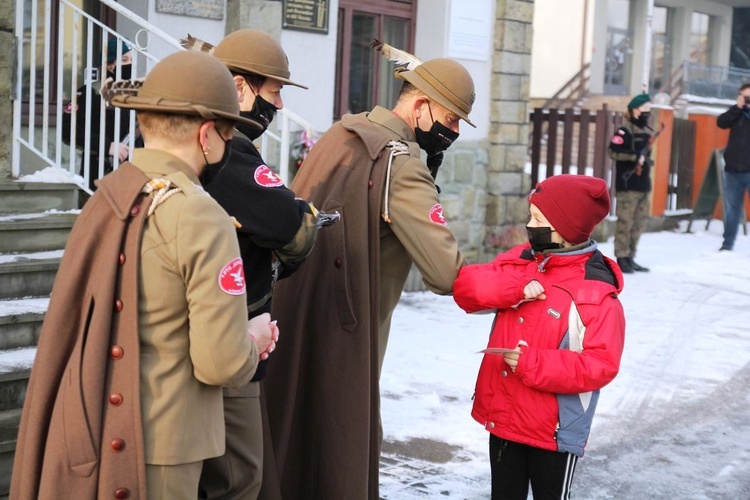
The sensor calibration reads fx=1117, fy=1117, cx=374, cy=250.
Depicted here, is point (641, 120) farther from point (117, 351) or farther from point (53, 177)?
point (117, 351)

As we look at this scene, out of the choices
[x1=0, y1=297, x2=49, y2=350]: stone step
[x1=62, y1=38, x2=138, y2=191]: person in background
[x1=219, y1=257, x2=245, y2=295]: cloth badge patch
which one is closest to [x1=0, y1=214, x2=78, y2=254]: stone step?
[x1=0, y1=297, x2=49, y2=350]: stone step

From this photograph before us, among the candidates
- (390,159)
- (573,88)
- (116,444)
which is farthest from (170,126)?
(573,88)

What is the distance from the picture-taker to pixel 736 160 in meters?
12.9

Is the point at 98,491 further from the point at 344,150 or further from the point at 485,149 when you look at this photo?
the point at 485,149

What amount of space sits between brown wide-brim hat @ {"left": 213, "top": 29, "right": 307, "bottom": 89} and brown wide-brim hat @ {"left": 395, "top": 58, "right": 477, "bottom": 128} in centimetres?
50

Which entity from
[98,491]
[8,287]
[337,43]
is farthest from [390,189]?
[337,43]

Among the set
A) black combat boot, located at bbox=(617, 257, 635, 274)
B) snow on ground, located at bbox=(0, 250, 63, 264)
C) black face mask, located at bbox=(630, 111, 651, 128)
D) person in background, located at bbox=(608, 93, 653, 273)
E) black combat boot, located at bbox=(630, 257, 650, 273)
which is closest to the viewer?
snow on ground, located at bbox=(0, 250, 63, 264)

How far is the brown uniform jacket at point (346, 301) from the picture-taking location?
3.82m

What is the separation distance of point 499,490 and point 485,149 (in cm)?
737

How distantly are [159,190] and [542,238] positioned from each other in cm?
153

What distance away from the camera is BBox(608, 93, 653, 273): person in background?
10992 millimetres

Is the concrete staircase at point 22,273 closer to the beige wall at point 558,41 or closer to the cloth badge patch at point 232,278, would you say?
the cloth badge patch at point 232,278

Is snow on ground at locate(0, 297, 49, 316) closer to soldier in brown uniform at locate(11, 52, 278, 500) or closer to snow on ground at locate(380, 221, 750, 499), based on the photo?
snow on ground at locate(380, 221, 750, 499)

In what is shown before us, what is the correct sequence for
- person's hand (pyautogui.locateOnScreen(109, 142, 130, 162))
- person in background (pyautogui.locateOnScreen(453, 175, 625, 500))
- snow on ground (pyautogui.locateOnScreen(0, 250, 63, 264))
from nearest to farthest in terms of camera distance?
person in background (pyautogui.locateOnScreen(453, 175, 625, 500)), snow on ground (pyautogui.locateOnScreen(0, 250, 63, 264)), person's hand (pyautogui.locateOnScreen(109, 142, 130, 162))
